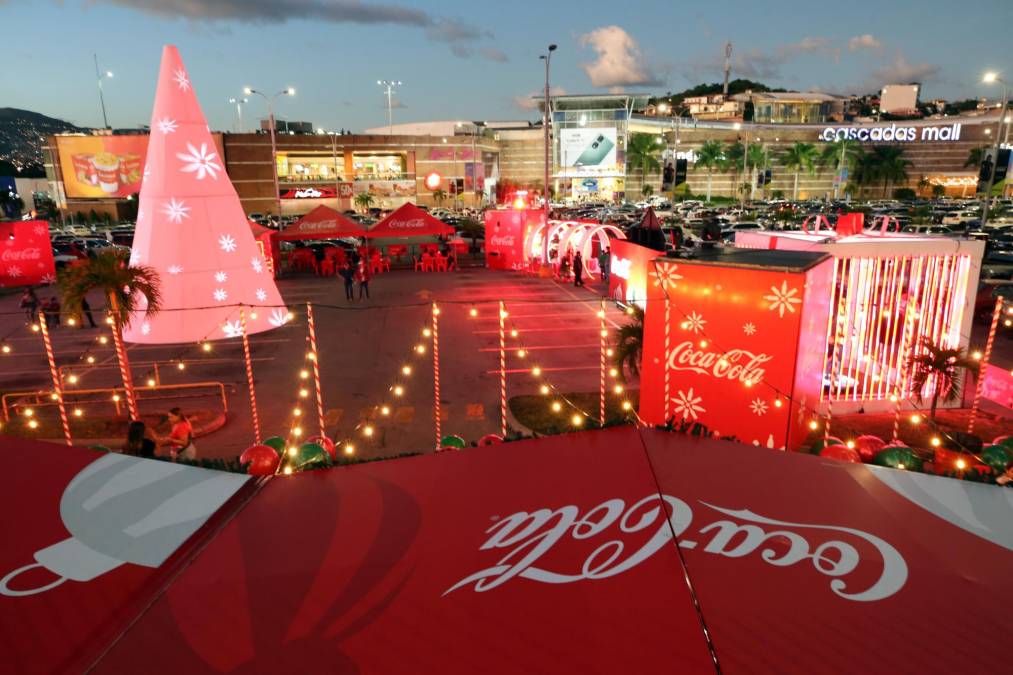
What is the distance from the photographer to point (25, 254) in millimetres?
26141

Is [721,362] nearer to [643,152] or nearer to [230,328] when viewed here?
[230,328]

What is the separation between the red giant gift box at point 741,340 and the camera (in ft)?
28.0

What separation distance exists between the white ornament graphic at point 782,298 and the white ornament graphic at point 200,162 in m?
14.1

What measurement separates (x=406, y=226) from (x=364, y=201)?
37.2m

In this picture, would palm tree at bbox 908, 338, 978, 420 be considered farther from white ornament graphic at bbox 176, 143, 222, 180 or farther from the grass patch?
white ornament graphic at bbox 176, 143, 222, 180

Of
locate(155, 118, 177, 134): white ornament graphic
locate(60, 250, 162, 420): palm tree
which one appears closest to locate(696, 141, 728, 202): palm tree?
locate(155, 118, 177, 134): white ornament graphic

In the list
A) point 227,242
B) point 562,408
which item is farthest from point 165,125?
point 562,408

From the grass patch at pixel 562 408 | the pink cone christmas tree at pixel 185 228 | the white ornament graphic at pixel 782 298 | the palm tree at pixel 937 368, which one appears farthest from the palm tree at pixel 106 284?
the palm tree at pixel 937 368

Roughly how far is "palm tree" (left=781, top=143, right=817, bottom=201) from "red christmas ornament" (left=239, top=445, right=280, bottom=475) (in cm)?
8947

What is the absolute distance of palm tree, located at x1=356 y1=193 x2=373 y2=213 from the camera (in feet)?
207

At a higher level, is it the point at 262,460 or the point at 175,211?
the point at 175,211

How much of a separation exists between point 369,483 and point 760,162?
9021 cm

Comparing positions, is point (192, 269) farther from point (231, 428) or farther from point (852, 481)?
point (852, 481)

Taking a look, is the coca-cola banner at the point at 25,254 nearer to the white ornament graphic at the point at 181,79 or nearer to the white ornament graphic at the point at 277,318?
the white ornament graphic at the point at 277,318
